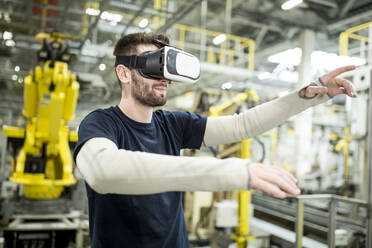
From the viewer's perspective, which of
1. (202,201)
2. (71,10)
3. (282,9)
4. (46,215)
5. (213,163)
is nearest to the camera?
(213,163)

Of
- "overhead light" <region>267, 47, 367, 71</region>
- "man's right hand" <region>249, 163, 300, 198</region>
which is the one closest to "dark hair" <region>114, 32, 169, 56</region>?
"man's right hand" <region>249, 163, 300, 198</region>

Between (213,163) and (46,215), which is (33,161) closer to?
(46,215)

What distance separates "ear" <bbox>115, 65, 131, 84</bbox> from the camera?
1.19m

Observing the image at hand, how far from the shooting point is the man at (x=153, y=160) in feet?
2.44

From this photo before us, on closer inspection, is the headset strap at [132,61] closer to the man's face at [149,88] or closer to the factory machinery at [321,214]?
the man's face at [149,88]

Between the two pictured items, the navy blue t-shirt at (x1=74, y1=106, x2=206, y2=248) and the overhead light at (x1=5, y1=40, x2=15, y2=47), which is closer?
the navy blue t-shirt at (x1=74, y1=106, x2=206, y2=248)

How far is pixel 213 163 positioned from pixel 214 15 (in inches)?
216

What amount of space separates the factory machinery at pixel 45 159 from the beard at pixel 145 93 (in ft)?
Result: 7.63

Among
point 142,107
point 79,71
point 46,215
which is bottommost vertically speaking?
point 46,215

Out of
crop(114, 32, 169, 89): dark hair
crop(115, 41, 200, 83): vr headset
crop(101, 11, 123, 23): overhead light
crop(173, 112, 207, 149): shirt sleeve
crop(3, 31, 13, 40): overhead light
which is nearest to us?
crop(115, 41, 200, 83): vr headset

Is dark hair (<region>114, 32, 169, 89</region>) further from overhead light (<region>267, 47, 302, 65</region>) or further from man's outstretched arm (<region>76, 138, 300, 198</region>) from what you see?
overhead light (<region>267, 47, 302, 65</region>)

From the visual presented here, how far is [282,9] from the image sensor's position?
2020 millimetres

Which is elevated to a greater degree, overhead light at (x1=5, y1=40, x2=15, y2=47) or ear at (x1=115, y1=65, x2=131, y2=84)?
overhead light at (x1=5, y1=40, x2=15, y2=47)

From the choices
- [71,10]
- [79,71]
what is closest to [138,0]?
[71,10]
